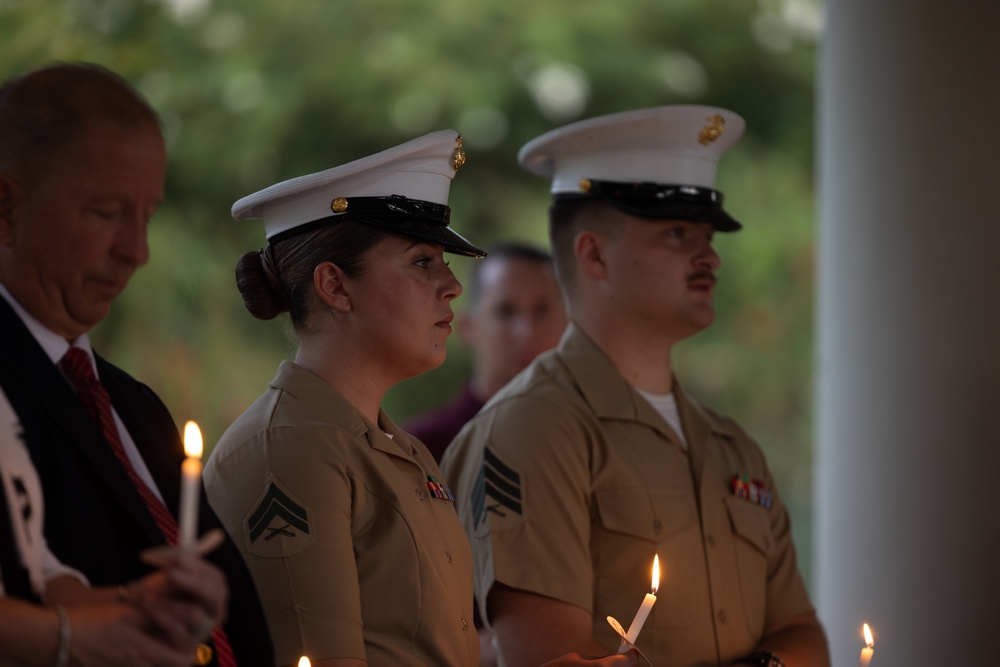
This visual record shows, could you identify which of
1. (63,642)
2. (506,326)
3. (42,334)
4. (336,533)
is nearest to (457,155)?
(336,533)

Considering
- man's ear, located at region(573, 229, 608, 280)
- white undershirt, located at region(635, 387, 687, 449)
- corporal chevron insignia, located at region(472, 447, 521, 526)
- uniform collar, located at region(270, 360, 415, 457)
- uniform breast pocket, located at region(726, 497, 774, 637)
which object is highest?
man's ear, located at region(573, 229, 608, 280)

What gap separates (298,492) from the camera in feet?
6.69

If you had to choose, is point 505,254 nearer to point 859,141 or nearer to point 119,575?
point 859,141

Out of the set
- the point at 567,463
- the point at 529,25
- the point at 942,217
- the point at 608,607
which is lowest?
the point at 608,607

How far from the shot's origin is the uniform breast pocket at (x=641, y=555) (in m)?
2.68

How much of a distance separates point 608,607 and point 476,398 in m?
1.86

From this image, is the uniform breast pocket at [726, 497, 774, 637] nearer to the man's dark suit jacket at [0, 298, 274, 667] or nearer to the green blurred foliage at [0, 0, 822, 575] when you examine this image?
the man's dark suit jacket at [0, 298, 274, 667]

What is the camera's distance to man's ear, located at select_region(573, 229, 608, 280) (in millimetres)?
3012

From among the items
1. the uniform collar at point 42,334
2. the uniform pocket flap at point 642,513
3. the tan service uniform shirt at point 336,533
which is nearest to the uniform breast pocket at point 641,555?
the uniform pocket flap at point 642,513

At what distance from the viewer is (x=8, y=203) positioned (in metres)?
1.57

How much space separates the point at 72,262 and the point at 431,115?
7.08 metres

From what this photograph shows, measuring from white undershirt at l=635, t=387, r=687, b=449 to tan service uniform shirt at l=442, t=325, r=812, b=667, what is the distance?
2cm

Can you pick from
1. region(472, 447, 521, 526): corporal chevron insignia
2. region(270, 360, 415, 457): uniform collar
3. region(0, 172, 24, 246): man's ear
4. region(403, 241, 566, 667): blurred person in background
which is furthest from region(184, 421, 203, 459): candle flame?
region(403, 241, 566, 667): blurred person in background

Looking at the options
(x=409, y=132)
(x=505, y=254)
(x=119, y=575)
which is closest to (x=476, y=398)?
(x=505, y=254)
